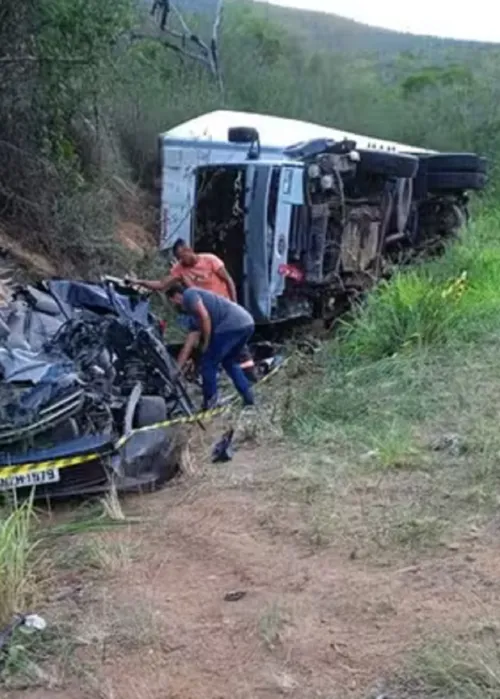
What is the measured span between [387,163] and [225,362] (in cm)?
394

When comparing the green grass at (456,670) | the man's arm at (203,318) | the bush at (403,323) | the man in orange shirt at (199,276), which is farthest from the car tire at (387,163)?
the green grass at (456,670)

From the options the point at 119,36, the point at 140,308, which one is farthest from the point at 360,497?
the point at 119,36

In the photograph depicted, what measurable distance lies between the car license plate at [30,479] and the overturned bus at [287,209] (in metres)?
5.31

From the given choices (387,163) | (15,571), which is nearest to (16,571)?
(15,571)

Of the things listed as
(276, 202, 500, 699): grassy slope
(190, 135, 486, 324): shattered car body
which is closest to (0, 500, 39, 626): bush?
(276, 202, 500, 699): grassy slope

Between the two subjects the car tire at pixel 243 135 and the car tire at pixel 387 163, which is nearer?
the car tire at pixel 243 135

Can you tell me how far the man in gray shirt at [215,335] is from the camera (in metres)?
8.59

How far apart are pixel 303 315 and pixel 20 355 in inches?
209

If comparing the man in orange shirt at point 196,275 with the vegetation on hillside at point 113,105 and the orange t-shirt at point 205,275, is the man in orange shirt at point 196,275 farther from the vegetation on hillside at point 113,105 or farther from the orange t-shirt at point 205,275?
the vegetation on hillside at point 113,105

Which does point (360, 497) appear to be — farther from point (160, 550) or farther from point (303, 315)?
point (303, 315)

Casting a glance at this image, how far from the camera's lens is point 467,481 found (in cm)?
575

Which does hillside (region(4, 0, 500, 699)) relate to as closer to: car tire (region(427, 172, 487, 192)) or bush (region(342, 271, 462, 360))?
bush (region(342, 271, 462, 360))

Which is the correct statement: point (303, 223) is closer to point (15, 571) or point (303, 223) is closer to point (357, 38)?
point (15, 571)

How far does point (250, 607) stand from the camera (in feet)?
14.4
